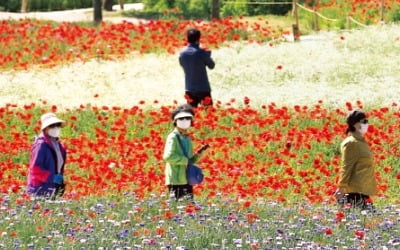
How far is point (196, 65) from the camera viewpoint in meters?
17.1

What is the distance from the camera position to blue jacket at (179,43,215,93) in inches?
674

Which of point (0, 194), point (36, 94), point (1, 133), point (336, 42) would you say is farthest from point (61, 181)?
point (336, 42)

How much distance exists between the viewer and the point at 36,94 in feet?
69.2

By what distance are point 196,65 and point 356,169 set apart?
5871 mm

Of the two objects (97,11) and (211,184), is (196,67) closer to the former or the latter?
(211,184)

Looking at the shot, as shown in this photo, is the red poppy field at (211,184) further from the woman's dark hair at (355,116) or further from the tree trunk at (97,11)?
the tree trunk at (97,11)

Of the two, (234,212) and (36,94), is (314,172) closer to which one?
(234,212)

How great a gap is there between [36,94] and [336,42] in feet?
23.0

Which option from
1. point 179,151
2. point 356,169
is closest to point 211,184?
point 179,151

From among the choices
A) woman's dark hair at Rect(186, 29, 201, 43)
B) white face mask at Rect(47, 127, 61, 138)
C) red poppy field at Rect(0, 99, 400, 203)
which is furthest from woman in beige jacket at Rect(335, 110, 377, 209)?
woman's dark hair at Rect(186, 29, 201, 43)

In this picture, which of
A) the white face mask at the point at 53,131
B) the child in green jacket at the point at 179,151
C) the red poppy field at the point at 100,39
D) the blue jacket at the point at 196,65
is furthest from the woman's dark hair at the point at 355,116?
the red poppy field at the point at 100,39

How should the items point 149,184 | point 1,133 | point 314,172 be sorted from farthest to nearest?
1. point 1,133
2. point 314,172
3. point 149,184

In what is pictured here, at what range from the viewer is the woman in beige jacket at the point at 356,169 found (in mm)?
11531

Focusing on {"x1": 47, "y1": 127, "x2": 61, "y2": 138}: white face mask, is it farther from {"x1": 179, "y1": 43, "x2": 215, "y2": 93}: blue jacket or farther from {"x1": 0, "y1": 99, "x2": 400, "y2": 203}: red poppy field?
{"x1": 179, "y1": 43, "x2": 215, "y2": 93}: blue jacket
